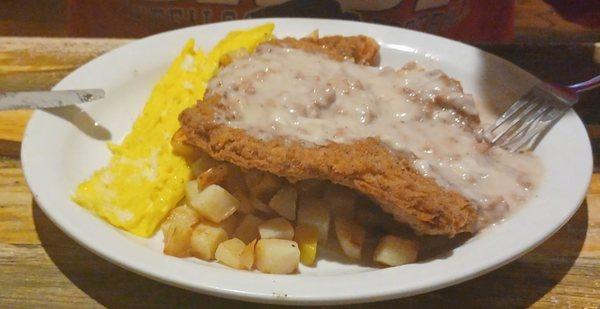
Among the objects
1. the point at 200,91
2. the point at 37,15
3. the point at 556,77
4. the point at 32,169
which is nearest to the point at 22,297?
the point at 32,169

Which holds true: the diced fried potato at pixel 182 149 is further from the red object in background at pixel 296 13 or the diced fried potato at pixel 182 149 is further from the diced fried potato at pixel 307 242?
the red object in background at pixel 296 13

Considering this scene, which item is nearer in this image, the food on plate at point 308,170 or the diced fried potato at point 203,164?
the food on plate at point 308,170

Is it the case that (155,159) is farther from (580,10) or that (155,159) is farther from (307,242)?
(580,10)

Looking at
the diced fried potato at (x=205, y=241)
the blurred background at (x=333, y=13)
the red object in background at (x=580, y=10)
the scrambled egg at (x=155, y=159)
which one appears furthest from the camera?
the blurred background at (x=333, y=13)

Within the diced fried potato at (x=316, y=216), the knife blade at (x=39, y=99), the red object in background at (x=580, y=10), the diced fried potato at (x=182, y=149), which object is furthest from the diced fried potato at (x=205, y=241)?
the red object in background at (x=580, y=10)

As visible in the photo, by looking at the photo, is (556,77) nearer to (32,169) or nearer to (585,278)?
(585,278)

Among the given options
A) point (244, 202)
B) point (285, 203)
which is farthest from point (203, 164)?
point (285, 203)
